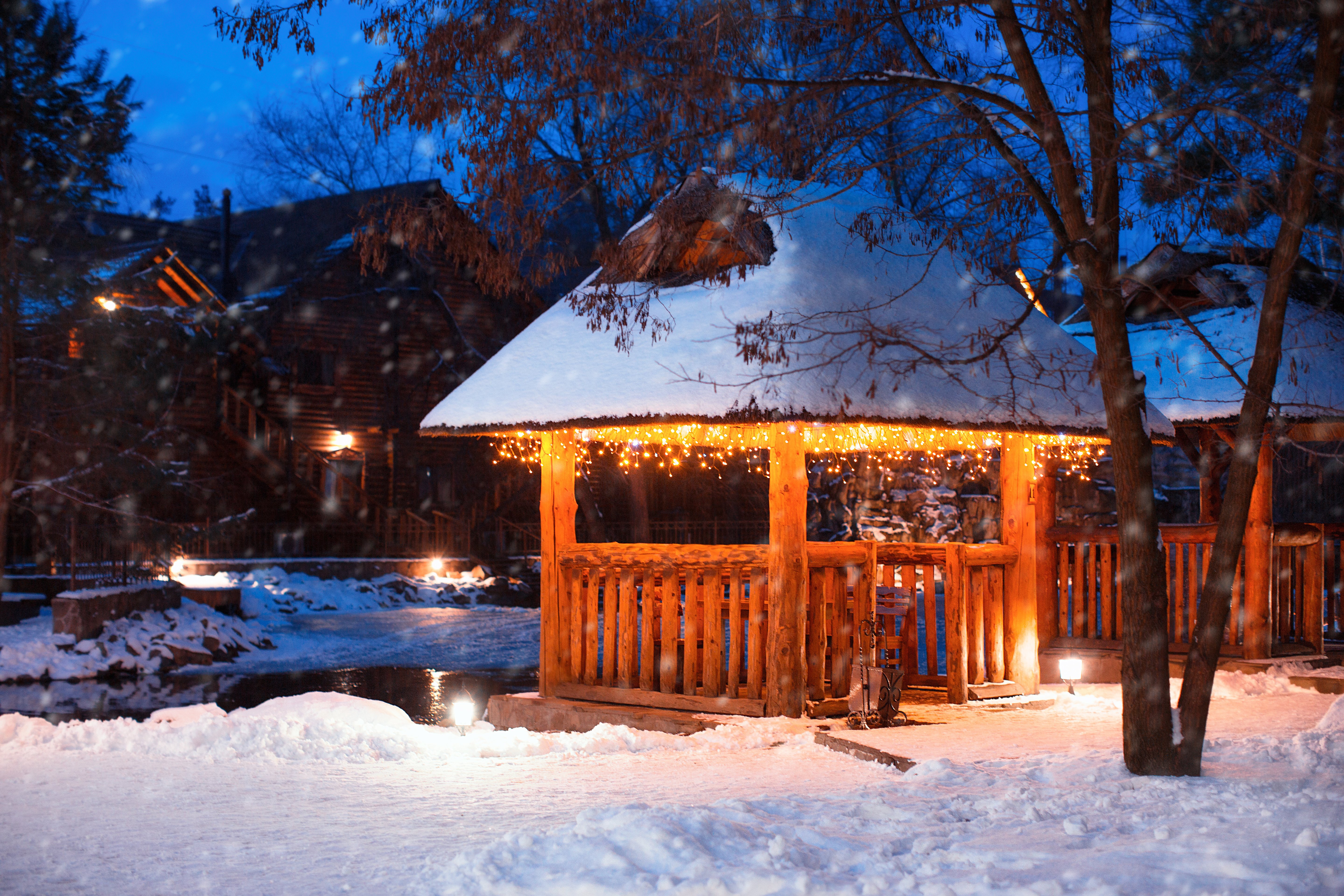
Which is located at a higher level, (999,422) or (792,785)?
(999,422)

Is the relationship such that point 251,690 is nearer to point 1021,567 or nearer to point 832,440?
point 832,440

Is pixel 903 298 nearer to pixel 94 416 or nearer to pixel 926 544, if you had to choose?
pixel 926 544

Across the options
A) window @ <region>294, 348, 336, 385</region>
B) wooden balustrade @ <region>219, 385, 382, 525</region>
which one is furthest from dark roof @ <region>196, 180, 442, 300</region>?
wooden balustrade @ <region>219, 385, 382, 525</region>

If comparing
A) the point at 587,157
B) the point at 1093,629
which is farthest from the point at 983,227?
the point at 1093,629

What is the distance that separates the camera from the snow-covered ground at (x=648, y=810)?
4863 mm

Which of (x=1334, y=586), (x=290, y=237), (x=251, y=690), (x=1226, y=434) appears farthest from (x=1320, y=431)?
(x=290, y=237)

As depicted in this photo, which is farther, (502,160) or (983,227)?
(983,227)

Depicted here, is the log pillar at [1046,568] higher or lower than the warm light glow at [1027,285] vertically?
lower

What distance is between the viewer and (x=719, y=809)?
6008mm

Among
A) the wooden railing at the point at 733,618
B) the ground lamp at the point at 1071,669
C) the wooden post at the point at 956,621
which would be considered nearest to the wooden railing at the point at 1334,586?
the ground lamp at the point at 1071,669

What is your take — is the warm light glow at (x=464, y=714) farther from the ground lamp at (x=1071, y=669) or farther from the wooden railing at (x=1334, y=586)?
the wooden railing at (x=1334, y=586)

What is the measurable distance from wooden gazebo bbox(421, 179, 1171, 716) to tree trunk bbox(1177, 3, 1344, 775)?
2.31 m

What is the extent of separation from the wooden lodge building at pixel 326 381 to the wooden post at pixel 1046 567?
20.4 m

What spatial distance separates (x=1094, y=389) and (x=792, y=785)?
5449mm
